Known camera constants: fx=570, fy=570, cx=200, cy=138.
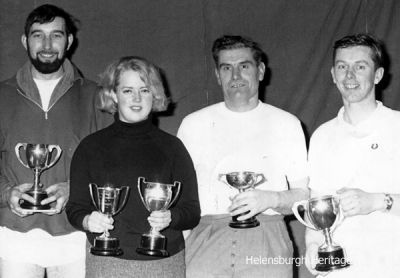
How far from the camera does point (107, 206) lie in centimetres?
257

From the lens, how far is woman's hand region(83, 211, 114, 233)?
2.51 metres

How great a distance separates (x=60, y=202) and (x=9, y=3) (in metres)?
1.86

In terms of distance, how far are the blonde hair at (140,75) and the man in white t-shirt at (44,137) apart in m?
0.32

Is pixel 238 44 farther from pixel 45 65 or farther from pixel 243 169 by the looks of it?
pixel 45 65

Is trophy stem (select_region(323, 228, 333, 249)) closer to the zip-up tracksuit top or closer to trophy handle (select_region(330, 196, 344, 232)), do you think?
trophy handle (select_region(330, 196, 344, 232))

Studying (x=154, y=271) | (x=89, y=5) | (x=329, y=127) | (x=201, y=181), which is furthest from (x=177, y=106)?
(x=154, y=271)

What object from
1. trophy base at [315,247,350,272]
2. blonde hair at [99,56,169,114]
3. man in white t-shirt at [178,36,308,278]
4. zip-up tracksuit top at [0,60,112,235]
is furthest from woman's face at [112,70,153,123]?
trophy base at [315,247,350,272]

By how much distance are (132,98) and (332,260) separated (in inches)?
47.5

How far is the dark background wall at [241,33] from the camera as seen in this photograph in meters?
4.13

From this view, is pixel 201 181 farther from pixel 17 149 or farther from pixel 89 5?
pixel 89 5

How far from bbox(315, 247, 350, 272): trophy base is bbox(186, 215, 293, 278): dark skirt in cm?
33

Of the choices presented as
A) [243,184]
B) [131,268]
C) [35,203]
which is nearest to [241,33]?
[243,184]

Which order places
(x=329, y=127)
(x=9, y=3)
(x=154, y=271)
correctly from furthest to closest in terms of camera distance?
1. (x=9, y=3)
2. (x=329, y=127)
3. (x=154, y=271)

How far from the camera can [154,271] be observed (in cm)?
261
